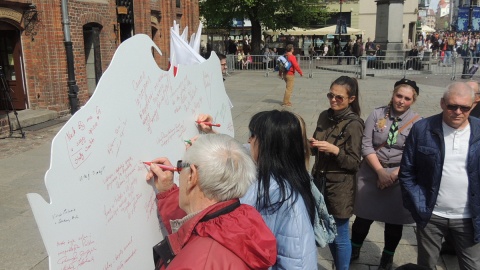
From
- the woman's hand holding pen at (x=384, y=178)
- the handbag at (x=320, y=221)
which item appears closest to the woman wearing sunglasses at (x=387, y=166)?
the woman's hand holding pen at (x=384, y=178)

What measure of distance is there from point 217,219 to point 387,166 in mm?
2453

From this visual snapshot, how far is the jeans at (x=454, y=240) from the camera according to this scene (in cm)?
298

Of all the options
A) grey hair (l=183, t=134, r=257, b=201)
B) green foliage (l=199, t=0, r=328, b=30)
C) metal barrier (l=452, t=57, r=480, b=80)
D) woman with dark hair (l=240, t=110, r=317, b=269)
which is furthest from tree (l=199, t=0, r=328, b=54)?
grey hair (l=183, t=134, r=257, b=201)

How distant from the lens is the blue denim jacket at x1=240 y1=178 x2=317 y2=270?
2.09 m

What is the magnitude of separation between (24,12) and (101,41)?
284cm

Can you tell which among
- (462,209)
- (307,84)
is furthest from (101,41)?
(462,209)

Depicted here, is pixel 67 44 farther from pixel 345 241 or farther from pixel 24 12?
pixel 345 241

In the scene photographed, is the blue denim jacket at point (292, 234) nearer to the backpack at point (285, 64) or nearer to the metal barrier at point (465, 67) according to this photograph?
the backpack at point (285, 64)

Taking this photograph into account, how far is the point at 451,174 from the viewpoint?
2971 millimetres

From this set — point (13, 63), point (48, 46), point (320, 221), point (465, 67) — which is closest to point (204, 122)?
point (320, 221)

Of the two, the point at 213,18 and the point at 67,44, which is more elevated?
the point at 213,18

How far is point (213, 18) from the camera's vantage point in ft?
91.6

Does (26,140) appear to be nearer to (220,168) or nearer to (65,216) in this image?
(65,216)

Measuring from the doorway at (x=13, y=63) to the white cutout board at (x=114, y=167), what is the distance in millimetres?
9110
